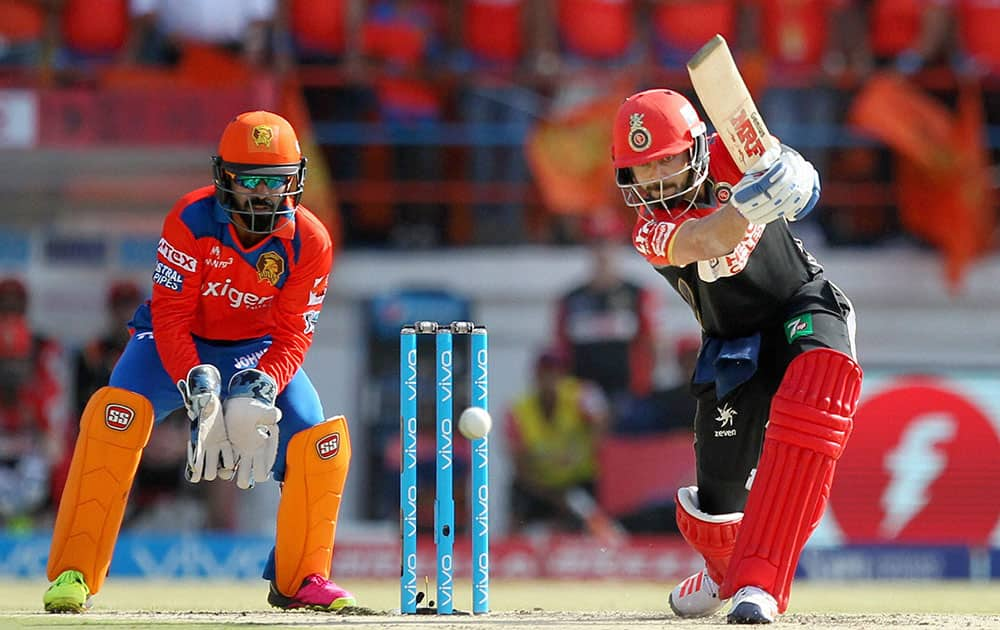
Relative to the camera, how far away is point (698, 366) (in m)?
5.07

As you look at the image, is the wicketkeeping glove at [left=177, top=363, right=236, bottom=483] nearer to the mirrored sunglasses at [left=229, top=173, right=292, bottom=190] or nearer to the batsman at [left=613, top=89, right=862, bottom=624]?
the mirrored sunglasses at [left=229, top=173, right=292, bottom=190]

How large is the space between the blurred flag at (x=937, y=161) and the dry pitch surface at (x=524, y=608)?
7.96 feet

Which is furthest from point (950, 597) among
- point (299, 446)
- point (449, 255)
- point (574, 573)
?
point (449, 255)

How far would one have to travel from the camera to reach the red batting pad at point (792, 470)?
4566 millimetres

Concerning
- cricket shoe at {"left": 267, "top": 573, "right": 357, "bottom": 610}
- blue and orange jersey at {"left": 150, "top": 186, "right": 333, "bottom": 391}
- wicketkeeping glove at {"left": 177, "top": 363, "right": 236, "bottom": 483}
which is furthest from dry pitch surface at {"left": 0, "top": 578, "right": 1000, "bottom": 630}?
blue and orange jersey at {"left": 150, "top": 186, "right": 333, "bottom": 391}

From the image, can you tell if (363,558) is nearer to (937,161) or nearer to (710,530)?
(937,161)

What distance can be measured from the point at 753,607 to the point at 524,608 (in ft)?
5.33

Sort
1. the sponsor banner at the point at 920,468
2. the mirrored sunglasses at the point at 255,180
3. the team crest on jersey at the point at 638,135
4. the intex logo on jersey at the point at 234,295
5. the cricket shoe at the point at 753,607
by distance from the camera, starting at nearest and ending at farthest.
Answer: the cricket shoe at the point at 753,607
the team crest on jersey at the point at 638,135
the mirrored sunglasses at the point at 255,180
the intex logo on jersey at the point at 234,295
the sponsor banner at the point at 920,468

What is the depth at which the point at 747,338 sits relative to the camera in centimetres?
492

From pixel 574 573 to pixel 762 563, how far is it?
4866 mm

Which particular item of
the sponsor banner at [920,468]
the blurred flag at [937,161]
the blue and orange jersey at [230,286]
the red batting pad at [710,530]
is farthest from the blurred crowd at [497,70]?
the red batting pad at [710,530]

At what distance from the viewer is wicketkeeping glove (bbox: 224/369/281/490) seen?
192 inches

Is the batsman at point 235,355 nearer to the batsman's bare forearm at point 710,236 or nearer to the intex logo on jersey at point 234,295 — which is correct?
the intex logo on jersey at point 234,295

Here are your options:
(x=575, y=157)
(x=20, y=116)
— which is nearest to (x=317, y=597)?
(x=575, y=157)
